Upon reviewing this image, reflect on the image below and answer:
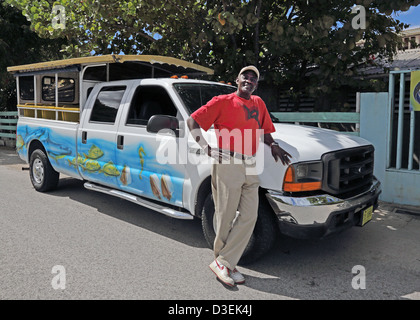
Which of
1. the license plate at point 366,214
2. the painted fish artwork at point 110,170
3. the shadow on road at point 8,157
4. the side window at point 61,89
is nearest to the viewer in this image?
the license plate at point 366,214

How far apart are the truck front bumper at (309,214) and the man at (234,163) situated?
0.24 metres

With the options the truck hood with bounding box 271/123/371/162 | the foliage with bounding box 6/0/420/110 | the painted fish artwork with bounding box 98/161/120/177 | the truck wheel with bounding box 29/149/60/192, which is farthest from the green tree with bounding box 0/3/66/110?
the truck hood with bounding box 271/123/371/162

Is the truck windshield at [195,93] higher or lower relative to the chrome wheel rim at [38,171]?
higher

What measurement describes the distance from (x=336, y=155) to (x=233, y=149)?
103 cm

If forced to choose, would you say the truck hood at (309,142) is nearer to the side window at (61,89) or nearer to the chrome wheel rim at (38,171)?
the side window at (61,89)

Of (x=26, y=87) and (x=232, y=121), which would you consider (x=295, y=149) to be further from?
(x=26, y=87)

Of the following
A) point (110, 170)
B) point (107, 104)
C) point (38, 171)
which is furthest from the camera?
point (38, 171)

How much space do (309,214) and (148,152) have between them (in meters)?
2.07

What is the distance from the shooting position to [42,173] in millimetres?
6695

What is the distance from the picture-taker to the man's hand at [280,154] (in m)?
3.47

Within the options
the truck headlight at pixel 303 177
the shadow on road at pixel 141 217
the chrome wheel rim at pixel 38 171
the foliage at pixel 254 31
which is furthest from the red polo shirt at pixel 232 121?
the chrome wheel rim at pixel 38 171

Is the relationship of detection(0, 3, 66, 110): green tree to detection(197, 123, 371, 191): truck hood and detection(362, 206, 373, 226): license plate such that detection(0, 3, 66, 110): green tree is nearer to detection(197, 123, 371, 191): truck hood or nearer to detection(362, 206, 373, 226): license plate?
detection(197, 123, 371, 191): truck hood

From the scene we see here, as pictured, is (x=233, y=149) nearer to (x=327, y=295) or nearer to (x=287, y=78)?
(x=327, y=295)

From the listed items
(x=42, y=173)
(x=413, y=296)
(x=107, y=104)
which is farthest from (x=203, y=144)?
(x=42, y=173)
